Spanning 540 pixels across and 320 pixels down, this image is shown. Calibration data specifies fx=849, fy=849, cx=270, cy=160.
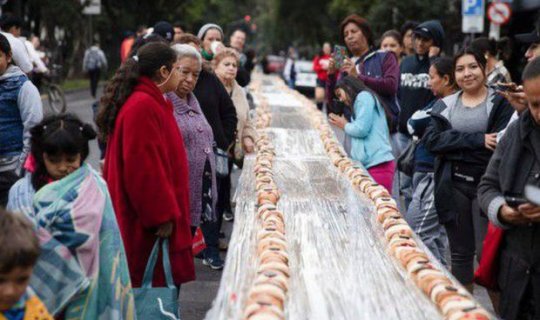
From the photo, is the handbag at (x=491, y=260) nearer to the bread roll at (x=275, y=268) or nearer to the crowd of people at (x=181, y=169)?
the crowd of people at (x=181, y=169)

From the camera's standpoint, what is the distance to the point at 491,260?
417 cm

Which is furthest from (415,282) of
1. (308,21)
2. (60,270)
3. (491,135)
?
(308,21)

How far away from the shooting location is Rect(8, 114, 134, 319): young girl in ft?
12.5

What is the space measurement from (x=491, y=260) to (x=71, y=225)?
202 centimetres

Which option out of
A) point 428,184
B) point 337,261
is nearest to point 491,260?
point 337,261

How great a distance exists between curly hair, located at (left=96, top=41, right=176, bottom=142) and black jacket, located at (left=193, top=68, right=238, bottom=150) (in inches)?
84.7

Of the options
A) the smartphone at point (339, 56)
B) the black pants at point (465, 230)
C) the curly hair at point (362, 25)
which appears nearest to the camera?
the black pants at point (465, 230)

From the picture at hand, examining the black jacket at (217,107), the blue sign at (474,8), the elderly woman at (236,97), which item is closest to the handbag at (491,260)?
the black jacket at (217,107)

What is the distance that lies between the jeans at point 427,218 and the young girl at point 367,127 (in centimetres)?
45

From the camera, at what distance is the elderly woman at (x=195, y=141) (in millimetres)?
5848

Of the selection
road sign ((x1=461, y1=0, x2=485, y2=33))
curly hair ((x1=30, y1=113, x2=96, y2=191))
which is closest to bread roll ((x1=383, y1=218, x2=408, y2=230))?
curly hair ((x1=30, y1=113, x2=96, y2=191))

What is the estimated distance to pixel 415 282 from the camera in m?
3.89

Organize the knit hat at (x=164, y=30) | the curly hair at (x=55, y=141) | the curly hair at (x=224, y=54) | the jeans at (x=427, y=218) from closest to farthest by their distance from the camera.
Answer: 1. the curly hair at (x=55, y=141)
2. the jeans at (x=427, y=218)
3. the curly hair at (x=224, y=54)
4. the knit hat at (x=164, y=30)

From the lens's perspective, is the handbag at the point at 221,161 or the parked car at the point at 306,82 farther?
the parked car at the point at 306,82
